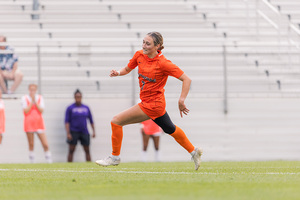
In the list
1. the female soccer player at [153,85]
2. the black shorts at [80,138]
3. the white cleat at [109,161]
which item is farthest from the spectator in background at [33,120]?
the female soccer player at [153,85]

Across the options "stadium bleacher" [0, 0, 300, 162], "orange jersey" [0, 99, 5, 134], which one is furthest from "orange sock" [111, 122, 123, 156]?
"orange jersey" [0, 99, 5, 134]

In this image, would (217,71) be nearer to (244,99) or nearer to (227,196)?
(244,99)

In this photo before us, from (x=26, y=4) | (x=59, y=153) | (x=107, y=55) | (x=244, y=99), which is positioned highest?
(x=26, y=4)

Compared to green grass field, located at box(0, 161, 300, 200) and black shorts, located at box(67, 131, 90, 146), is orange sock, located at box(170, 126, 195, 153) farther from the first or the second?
black shorts, located at box(67, 131, 90, 146)

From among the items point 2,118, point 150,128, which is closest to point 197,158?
point 150,128

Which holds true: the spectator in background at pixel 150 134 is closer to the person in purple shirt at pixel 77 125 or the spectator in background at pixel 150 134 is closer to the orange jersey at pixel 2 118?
the person in purple shirt at pixel 77 125

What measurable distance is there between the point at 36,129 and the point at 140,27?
5.16 m

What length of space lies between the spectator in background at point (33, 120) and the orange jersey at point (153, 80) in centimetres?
775

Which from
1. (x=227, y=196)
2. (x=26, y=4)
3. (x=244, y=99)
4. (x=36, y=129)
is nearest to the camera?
(x=227, y=196)

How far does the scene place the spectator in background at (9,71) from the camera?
1636 cm

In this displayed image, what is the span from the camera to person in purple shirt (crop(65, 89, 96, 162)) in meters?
16.3

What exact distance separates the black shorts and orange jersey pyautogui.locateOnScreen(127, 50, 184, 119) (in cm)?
792

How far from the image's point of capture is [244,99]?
17141 millimetres

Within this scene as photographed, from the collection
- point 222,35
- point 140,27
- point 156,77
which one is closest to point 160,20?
point 140,27
